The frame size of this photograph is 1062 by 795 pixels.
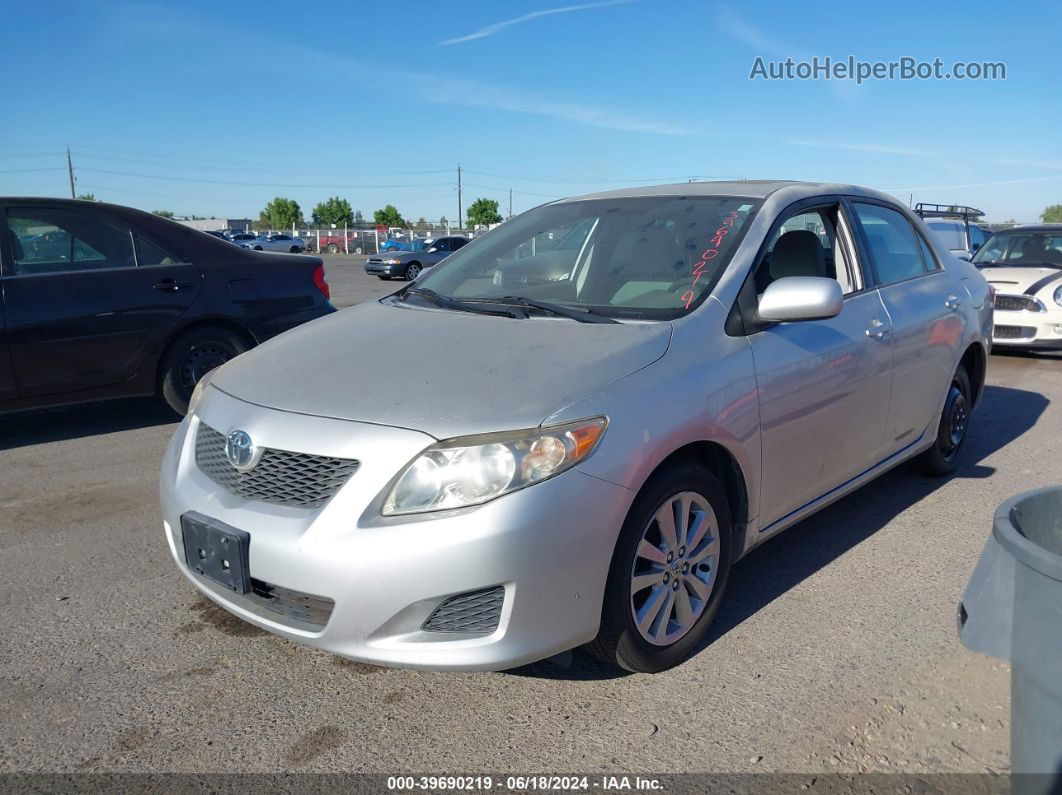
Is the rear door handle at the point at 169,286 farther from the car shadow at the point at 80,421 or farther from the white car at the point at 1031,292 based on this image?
the white car at the point at 1031,292

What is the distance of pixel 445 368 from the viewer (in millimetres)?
2850

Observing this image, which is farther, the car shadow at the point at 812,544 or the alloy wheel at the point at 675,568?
the car shadow at the point at 812,544

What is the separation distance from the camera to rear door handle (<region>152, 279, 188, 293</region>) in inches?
237

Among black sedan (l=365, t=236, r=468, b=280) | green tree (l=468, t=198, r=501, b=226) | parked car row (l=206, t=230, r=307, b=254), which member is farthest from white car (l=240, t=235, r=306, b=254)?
green tree (l=468, t=198, r=501, b=226)

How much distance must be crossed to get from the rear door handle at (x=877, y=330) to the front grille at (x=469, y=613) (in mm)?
2282

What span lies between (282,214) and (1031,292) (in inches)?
4486

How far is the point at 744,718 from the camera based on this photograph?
2627mm

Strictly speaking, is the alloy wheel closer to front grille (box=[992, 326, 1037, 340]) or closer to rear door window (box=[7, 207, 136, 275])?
rear door window (box=[7, 207, 136, 275])

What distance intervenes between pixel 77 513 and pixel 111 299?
1929 mm

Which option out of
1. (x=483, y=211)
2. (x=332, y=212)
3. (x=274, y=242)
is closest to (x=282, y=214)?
(x=332, y=212)

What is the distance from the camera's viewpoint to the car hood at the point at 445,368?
2557mm

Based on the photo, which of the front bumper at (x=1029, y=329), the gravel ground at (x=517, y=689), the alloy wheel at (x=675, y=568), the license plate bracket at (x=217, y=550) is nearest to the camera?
the gravel ground at (x=517, y=689)

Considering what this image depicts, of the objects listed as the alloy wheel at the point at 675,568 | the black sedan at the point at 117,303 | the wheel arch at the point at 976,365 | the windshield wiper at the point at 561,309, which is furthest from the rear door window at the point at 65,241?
the wheel arch at the point at 976,365

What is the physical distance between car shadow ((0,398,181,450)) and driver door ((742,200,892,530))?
15.4 feet
